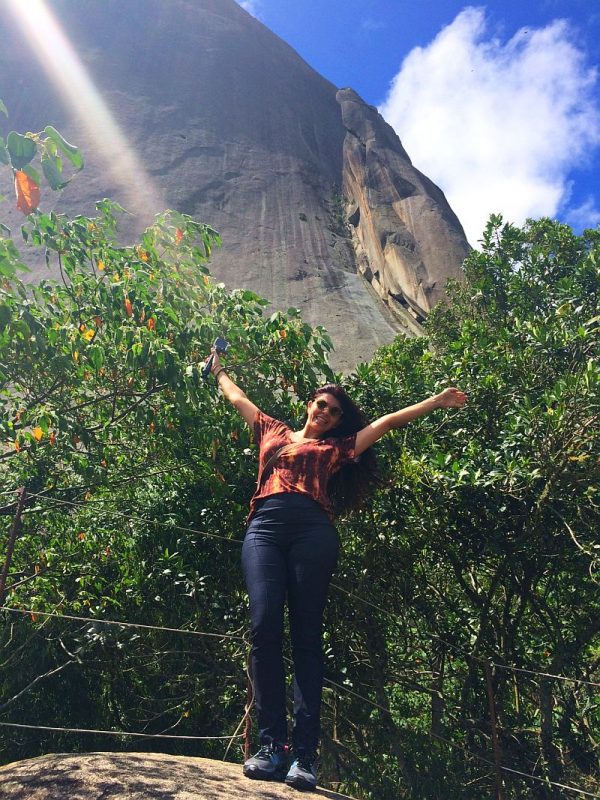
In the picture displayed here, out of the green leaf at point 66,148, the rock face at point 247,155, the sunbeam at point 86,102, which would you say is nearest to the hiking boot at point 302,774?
the green leaf at point 66,148

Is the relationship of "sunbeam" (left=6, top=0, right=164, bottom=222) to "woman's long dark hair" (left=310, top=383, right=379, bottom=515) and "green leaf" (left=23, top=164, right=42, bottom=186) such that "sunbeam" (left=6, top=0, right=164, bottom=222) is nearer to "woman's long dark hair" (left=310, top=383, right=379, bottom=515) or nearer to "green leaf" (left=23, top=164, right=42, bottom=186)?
"green leaf" (left=23, top=164, right=42, bottom=186)

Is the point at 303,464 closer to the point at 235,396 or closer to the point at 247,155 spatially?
the point at 235,396

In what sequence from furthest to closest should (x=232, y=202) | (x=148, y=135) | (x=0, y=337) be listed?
(x=148, y=135), (x=232, y=202), (x=0, y=337)

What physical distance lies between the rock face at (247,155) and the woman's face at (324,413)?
77.2ft

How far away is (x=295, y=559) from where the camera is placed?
2.89m

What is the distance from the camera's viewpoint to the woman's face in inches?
133

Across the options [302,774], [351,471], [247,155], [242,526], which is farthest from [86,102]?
[302,774]

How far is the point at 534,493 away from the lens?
433 centimetres

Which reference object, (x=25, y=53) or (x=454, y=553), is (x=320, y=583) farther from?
(x=25, y=53)

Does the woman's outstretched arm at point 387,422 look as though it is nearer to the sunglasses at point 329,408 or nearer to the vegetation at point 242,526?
the sunglasses at point 329,408

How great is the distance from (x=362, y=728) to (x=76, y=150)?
16.0ft

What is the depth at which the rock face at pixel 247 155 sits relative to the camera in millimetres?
34188

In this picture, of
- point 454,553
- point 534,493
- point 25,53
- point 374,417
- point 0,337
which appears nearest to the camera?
point 0,337

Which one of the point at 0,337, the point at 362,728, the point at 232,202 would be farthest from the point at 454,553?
the point at 232,202
